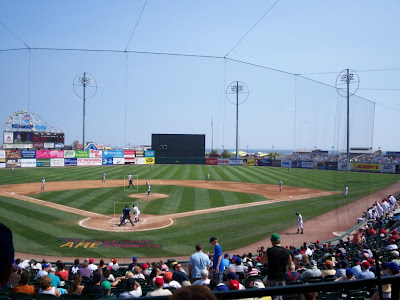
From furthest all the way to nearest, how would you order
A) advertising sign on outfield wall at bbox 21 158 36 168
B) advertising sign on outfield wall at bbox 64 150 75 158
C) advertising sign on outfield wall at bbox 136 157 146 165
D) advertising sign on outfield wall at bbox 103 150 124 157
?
advertising sign on outfield wall at bbox 136 157 146 165 → advertising sign on outfield wall at bbox 103 150 124 157 → advertising sign on outfield wall at bbox 64 150 75 158 → advertising sign on outfield wall at bbox 21 158 36 168

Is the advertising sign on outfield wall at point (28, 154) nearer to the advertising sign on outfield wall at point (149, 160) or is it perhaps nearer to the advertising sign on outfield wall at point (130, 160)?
the advertising sign on outfield wall at point (130, 160)

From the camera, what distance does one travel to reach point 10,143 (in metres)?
54.5

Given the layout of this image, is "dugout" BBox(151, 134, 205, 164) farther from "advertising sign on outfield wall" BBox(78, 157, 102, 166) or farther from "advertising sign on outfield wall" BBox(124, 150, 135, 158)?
"advertising sign on outfield wall" BBox(78, 157, 102, 166)

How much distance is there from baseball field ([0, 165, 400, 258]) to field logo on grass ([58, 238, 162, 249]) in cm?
4

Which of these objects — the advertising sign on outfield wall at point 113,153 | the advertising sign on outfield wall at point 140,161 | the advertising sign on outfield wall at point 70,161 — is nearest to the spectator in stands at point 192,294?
the advertising sign on outfield wall at point 70,161

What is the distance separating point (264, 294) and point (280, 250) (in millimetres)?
4179

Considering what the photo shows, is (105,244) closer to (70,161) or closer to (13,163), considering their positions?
(70,161)

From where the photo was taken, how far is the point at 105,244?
607 inches

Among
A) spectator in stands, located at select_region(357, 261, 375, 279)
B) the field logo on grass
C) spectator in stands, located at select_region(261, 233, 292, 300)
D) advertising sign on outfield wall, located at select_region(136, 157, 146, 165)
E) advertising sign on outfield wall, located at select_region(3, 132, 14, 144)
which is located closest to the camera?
spectator in stands, located at select_region(261, 233, 292, 300)

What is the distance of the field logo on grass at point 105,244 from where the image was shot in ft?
50.5

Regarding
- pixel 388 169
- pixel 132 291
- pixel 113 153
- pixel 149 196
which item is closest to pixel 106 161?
pixel 113 153

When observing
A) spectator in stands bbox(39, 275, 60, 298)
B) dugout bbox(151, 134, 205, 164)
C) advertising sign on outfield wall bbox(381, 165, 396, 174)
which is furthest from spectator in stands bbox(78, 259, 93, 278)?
advertising sign on outfield wall bbox(381, 165, 396, 174)

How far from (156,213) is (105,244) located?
6307mm

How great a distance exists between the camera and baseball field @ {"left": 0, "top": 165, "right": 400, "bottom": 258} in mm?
15695
